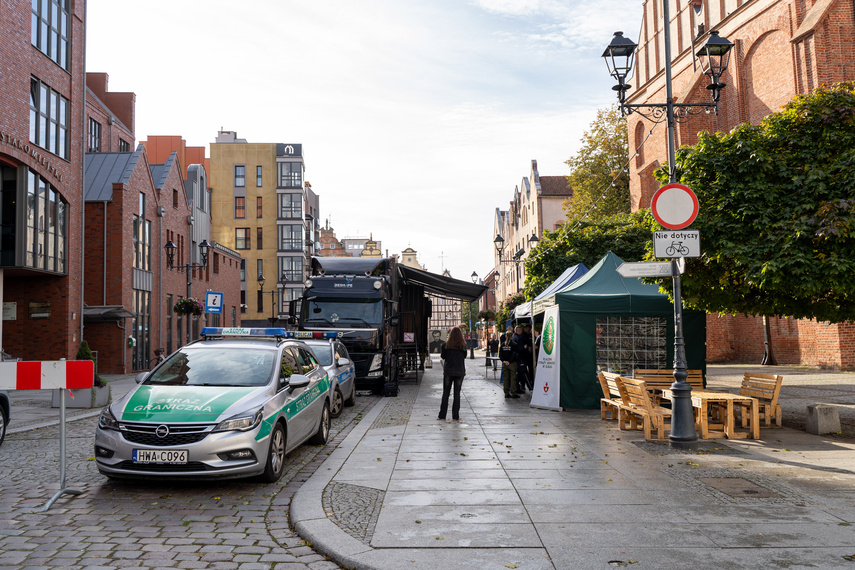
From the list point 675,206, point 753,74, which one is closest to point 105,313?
point 675,206

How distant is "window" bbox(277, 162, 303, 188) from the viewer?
6712 centimetres

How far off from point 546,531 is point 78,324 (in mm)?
26620

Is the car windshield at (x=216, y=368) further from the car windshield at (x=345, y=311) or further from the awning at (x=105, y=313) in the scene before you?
the awning at (x=105, y=313)

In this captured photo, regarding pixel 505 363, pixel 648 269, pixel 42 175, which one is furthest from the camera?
pixel 42 175

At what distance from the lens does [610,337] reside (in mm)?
14336

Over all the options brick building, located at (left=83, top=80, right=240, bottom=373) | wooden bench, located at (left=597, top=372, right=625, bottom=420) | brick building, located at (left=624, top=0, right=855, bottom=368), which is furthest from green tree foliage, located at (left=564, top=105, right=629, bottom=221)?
wooden bench, located at (left=597, top=372, right=625, bottom=420)

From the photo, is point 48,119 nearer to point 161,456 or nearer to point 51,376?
point 51,376

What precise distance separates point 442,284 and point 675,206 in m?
15.7

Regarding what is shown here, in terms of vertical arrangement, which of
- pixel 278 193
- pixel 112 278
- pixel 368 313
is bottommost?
pixel 368 313

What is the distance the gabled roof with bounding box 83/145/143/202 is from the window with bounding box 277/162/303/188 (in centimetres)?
3316

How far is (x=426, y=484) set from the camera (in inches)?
285

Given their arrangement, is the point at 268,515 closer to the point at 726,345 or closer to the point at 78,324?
the point at 78,324

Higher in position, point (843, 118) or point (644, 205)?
point (644, 205)

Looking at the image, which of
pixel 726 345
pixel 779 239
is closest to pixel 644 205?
pixel 726 345
